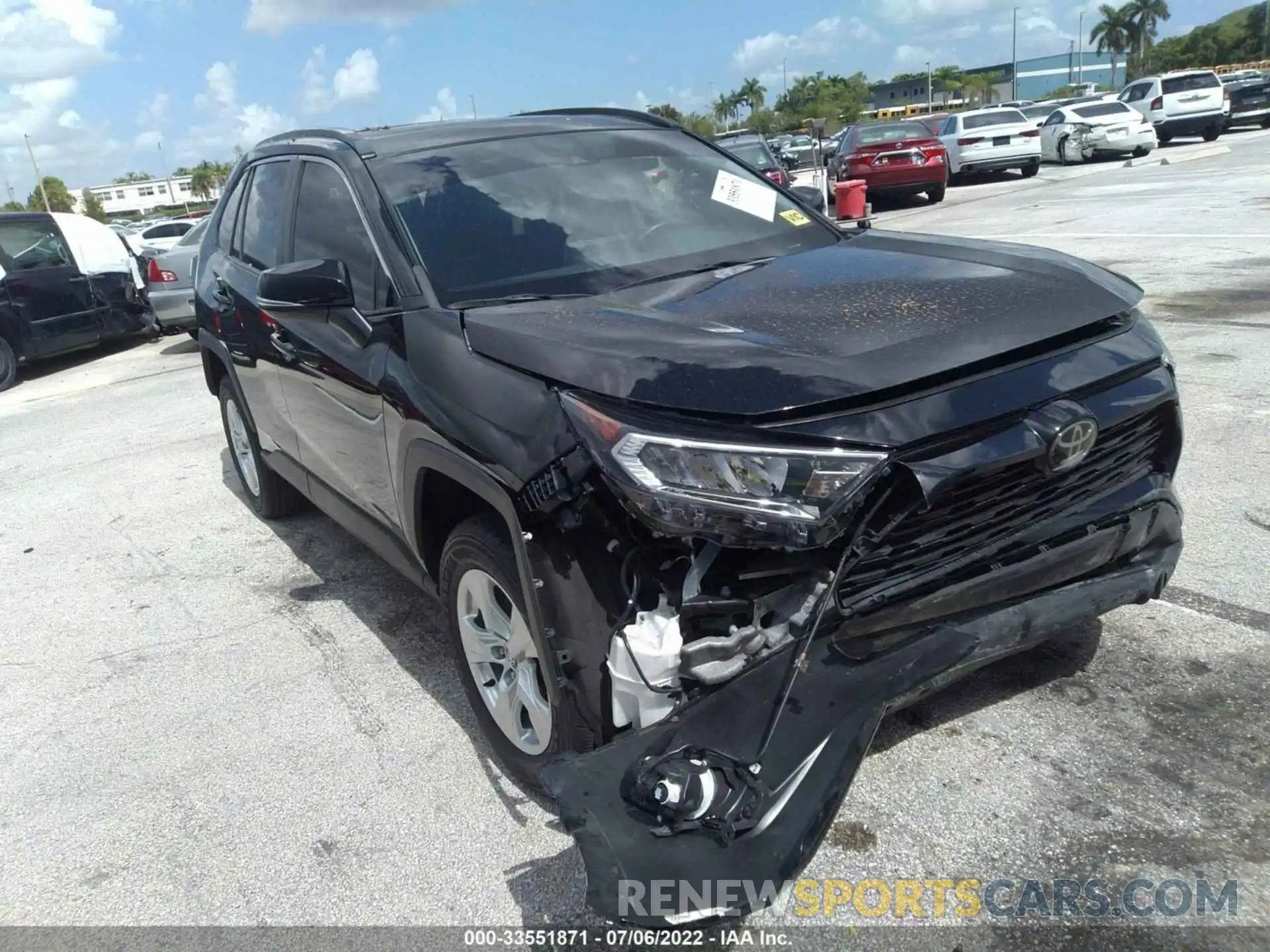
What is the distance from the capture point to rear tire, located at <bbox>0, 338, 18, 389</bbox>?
11508mm

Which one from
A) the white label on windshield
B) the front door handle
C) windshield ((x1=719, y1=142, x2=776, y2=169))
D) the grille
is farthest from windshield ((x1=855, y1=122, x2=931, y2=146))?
the grille

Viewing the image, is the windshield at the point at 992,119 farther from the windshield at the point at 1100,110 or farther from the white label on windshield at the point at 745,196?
the white label on windshield at the point at 745,196

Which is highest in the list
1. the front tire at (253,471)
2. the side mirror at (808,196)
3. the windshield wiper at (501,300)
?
the side mirror at (808,196)

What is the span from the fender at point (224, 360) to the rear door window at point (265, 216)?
0.57 m

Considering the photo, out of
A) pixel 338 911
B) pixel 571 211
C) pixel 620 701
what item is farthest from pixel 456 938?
pixel 571 211

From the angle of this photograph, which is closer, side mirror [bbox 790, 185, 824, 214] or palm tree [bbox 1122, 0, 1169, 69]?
side mirror [bbox 790, 185, 824, 214]

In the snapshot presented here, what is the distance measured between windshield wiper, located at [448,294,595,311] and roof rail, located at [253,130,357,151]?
3.40ft

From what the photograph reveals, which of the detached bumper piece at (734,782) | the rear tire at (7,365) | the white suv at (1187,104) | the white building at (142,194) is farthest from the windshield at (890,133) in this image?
the white building at (142,194)

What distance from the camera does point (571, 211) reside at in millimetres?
3561

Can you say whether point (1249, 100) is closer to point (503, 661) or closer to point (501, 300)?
point (501, 300)

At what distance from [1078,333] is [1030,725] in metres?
1.15

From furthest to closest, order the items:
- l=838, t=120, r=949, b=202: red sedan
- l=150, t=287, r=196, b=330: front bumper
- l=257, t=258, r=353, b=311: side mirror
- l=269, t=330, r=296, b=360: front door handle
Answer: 1. l=838, t=120, r=949, b=202: red sedan
2. l=150, t=287, r=196, b=330: front bumper
3. l=269, t=330, r=296, b=360: front door handle
4. l=257, t=258, r=353, b=311: side mirror

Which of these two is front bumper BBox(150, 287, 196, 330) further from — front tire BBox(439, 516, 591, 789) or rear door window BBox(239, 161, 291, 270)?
front tire BBox(439, 516, 591, 789)

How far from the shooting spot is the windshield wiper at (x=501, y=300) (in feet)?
10.1
